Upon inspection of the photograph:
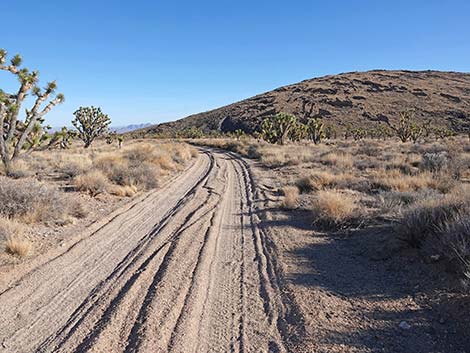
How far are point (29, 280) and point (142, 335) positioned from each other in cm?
257

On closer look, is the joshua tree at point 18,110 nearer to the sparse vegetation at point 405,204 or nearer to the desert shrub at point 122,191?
the desert shrub at point 122,191

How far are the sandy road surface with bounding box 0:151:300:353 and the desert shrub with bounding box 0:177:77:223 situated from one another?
4.37ft

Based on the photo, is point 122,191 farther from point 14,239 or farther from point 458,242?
point 458,242

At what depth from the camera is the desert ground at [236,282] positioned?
4184mm

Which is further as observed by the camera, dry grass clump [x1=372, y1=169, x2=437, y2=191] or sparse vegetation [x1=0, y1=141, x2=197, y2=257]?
dry grass clump [x1=372, y1=169, x2=437, y2=191]

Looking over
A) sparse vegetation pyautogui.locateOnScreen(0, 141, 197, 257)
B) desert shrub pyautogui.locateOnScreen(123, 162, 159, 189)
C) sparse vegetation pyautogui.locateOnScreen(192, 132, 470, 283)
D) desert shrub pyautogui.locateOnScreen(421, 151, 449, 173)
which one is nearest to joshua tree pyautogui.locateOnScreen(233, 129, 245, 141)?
sparse vegetation pyautogui.locateOnScreen(0, 141, 197, 257)

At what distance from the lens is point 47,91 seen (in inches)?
593

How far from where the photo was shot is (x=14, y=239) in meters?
6.56

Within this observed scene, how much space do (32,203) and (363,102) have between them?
107255 millimetres

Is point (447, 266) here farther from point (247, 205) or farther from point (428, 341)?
point (247, 205)

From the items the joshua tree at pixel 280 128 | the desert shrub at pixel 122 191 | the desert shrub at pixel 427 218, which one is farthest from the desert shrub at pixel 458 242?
the joshua tree at pixel 280 128

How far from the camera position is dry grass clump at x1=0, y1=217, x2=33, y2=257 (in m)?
6.42


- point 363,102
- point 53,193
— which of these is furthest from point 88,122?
point 363,102

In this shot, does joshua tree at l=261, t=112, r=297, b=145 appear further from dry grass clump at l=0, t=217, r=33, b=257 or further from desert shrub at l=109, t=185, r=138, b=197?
dry grass clump at l=0, t=217, r=33, b=257
